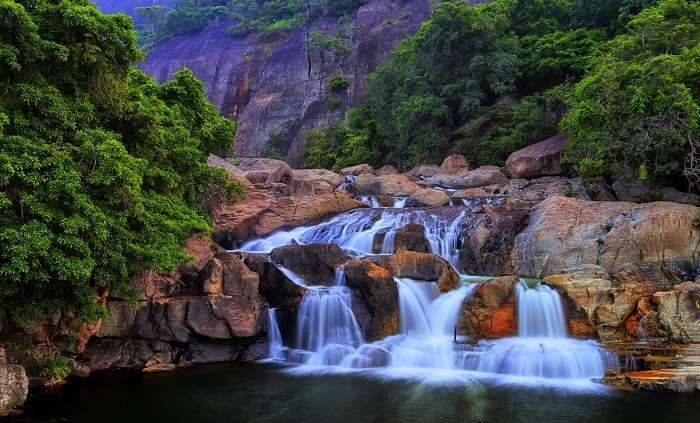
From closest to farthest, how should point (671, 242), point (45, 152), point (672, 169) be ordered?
point (45, 152)
point (671, 242)
point (672, 169)

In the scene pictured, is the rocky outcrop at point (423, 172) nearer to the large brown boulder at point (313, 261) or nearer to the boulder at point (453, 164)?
the boulder at point (453, 164)

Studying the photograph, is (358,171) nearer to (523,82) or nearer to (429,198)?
(429,198)

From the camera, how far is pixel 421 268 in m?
15.7

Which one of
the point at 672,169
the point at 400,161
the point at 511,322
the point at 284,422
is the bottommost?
the point at 284,422

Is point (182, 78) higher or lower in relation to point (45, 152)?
higher

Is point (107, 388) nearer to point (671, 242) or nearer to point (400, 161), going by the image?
point (671, 242)

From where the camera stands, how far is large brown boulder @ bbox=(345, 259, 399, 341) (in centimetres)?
1440

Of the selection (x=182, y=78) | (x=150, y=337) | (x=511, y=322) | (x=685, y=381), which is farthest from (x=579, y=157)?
→ (x=150, y=337)

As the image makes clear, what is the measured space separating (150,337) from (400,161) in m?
24.8

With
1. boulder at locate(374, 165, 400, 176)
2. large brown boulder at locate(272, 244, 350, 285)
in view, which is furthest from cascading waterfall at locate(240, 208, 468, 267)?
boulder at locate(374, 165, 400, 176)

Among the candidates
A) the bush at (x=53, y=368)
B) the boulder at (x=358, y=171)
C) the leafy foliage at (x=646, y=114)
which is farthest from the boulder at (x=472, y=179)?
the bush at (x=53, y=368)

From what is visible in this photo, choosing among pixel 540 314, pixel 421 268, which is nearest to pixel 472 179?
pixel 421 268

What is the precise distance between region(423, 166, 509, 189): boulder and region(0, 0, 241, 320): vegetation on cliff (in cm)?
1727

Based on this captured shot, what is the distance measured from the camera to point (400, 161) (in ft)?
118
